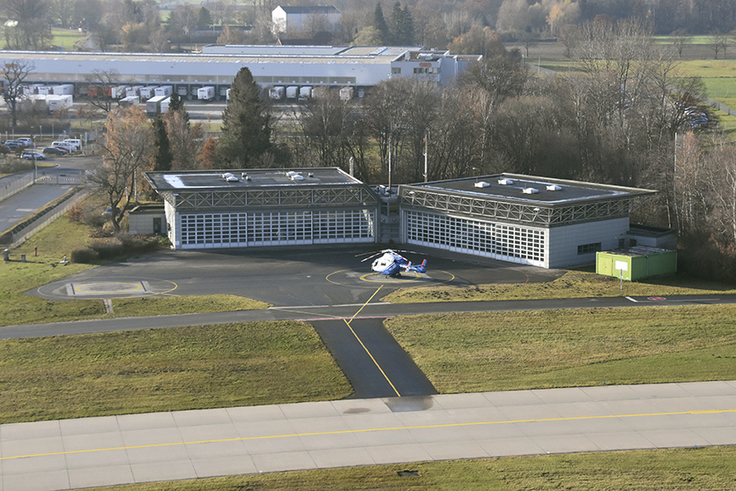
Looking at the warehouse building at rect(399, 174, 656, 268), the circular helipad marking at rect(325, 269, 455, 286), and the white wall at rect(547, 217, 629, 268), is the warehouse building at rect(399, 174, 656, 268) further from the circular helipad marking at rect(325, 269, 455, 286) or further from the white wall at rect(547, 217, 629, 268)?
the circular helipad marking at rect(325, 269, 455, 286)

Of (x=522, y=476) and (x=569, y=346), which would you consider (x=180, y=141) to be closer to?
(x=569, y=346)

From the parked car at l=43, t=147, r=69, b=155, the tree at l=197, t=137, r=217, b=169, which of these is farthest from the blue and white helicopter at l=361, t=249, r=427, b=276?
the parked car at l=43, t=147, r=69, b=155

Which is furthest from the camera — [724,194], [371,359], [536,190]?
[536,190]

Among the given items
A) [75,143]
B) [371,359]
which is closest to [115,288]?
[371,359]

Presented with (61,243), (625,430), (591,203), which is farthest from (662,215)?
(61,243)

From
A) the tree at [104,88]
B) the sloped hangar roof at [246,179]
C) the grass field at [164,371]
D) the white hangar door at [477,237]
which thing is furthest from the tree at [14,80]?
the grass field at [164,371]

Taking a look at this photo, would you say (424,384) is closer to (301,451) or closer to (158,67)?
(301,451)
